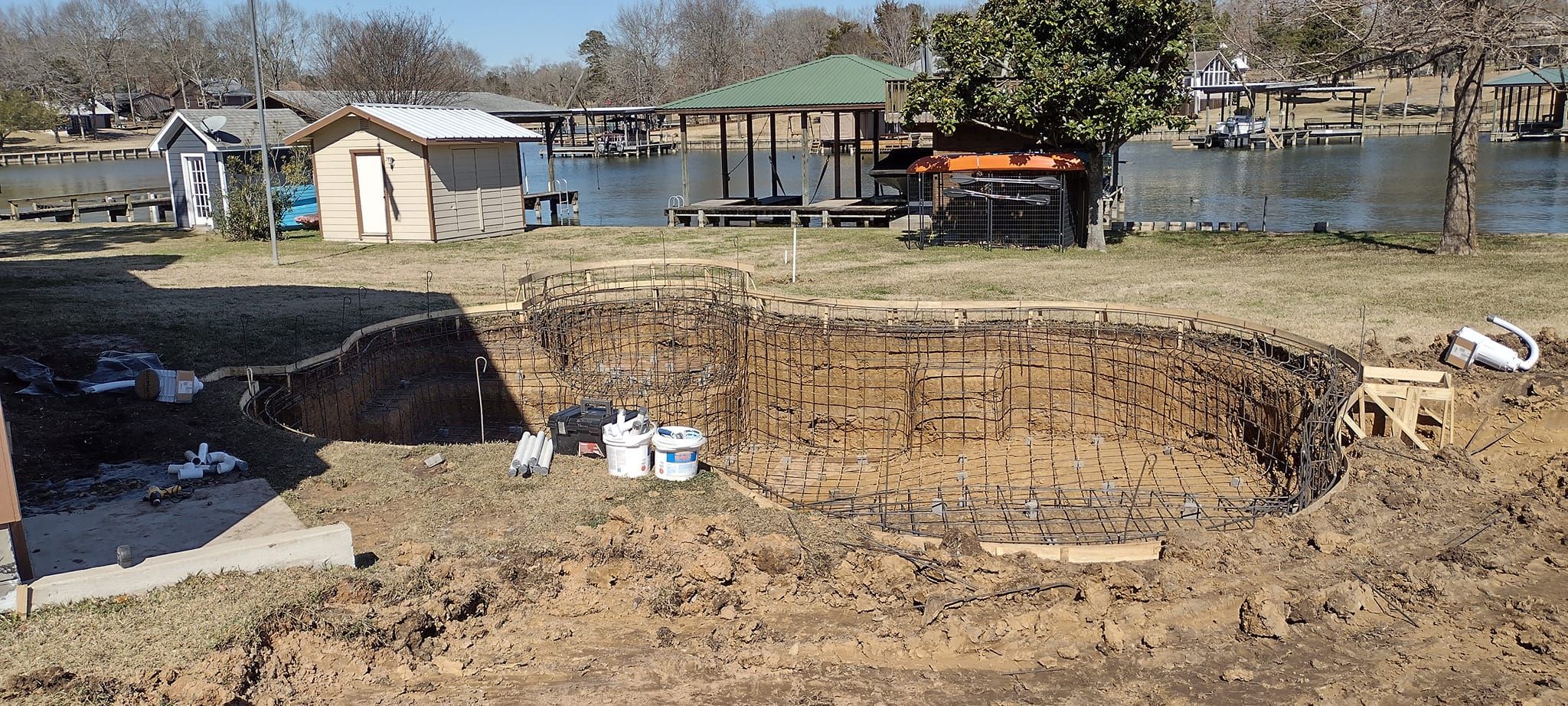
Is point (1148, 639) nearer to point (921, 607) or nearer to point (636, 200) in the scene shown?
point (921, 607)

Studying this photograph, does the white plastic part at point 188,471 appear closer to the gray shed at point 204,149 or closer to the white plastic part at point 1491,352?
the white plastic part at point 1491,352

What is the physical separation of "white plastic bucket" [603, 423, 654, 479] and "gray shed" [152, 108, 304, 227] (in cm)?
2008

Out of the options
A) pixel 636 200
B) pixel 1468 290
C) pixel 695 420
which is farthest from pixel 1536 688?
pixel 636 200

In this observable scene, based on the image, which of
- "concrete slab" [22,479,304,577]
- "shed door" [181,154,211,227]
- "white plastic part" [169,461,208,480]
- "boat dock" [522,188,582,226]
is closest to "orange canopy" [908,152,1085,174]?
"boat dock" [522,188,582,226]

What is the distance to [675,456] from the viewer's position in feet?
32.3

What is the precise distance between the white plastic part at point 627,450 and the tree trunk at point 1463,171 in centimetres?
1609

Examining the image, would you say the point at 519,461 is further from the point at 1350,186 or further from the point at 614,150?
the point at 614,150

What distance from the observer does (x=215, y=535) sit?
8.15 m

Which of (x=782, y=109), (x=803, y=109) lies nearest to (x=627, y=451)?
(x=803, y=109)

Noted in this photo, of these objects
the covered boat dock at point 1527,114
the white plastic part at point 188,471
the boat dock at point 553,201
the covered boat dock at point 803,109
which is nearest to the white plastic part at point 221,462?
the white plastic part at point 188,471

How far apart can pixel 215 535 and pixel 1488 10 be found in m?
19.4

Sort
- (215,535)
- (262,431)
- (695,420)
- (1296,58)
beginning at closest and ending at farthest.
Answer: (215,535) → (262,431) → (695,420) → (1296,58)

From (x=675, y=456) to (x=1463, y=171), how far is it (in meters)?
16.5

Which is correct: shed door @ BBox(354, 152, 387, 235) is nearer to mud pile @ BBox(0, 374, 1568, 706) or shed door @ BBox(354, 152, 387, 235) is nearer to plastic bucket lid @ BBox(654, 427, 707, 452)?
plastic bucket lid @ BBox(654, 427, 707, 452)
